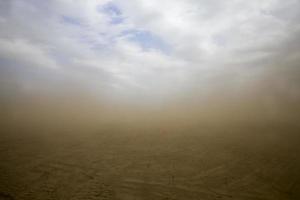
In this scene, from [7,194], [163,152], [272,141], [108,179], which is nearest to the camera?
[7,194]

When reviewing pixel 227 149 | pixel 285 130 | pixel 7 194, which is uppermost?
pixel 285 130

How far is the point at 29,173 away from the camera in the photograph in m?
9.49

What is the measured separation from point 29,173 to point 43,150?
469 centimetres

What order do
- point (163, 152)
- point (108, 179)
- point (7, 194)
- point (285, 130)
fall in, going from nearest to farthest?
point (7, 194) → point (108, 179) → point (163, 152) → point (285, 130)

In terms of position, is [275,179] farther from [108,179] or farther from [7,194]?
[7,194]

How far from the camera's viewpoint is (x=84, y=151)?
13.8 metres

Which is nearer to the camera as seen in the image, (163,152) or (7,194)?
(7,194)

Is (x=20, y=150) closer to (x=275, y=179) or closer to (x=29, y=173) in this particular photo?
(x=29, y=173)

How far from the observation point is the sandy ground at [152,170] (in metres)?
7.75

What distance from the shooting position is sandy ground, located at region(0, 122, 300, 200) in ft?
25.4

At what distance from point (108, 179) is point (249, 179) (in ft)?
21.4

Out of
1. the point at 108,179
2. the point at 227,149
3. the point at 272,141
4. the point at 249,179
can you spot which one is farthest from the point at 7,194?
the point at 272,141

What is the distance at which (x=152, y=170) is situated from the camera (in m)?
10.2

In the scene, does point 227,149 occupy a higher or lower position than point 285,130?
lower
